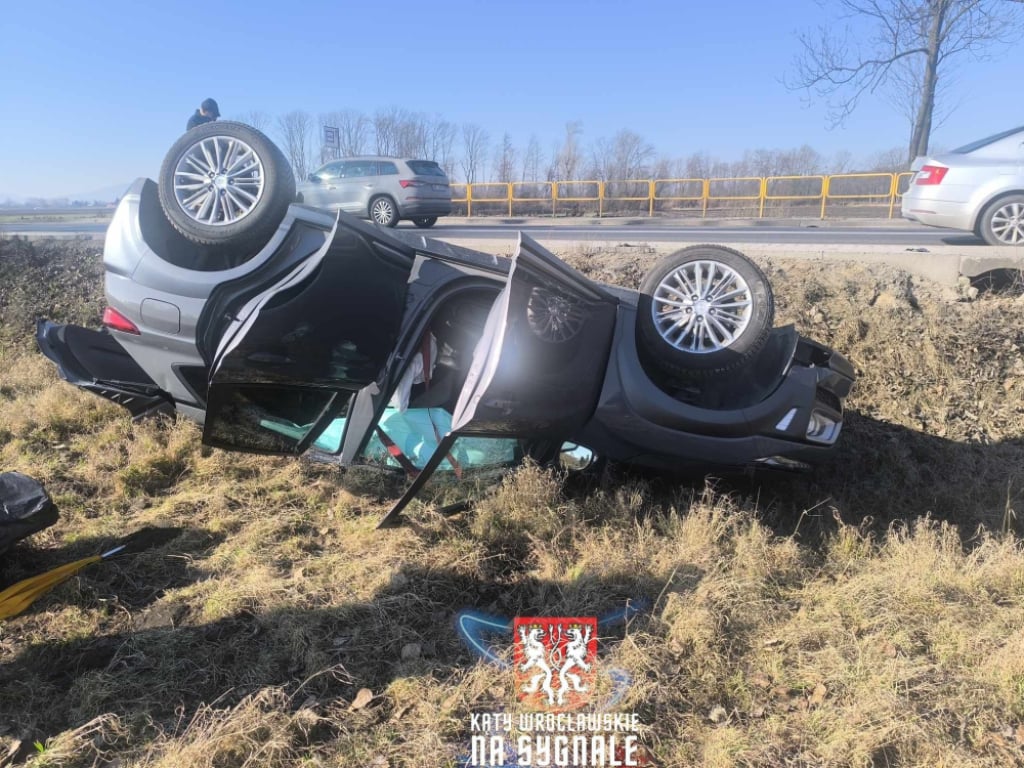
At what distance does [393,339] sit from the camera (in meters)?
3.21

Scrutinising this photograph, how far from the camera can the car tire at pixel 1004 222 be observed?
23.5 ft

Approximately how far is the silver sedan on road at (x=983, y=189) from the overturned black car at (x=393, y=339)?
5.20m

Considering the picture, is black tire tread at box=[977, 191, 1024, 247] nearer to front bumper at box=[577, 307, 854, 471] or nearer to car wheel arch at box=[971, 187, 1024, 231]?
car wheel arch at box=[971, 187, 1024, 231]

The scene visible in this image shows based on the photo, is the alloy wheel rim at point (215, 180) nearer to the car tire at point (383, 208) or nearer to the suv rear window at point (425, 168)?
the car tire at point (383, 208)

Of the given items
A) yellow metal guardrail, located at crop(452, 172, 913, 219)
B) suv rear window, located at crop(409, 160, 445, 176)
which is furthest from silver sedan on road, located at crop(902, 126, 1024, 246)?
yellow metal guardrail, located at crop(452, 172, 913, 219)

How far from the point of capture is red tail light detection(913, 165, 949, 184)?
296 inches

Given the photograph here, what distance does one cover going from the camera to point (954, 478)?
16.1ft

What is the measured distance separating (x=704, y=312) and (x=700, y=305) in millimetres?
45

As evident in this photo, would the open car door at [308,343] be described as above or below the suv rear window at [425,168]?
below

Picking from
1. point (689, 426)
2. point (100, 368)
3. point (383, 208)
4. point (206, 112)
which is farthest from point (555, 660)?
point (383, 208)

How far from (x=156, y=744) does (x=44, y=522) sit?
162 centimetres

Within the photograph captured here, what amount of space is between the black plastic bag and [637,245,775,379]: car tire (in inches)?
125

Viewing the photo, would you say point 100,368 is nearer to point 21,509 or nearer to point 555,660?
point 21,509

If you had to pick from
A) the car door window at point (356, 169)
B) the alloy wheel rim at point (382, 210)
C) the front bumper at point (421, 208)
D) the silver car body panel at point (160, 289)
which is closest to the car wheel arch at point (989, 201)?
the silver car body panel at point (160, 289)
